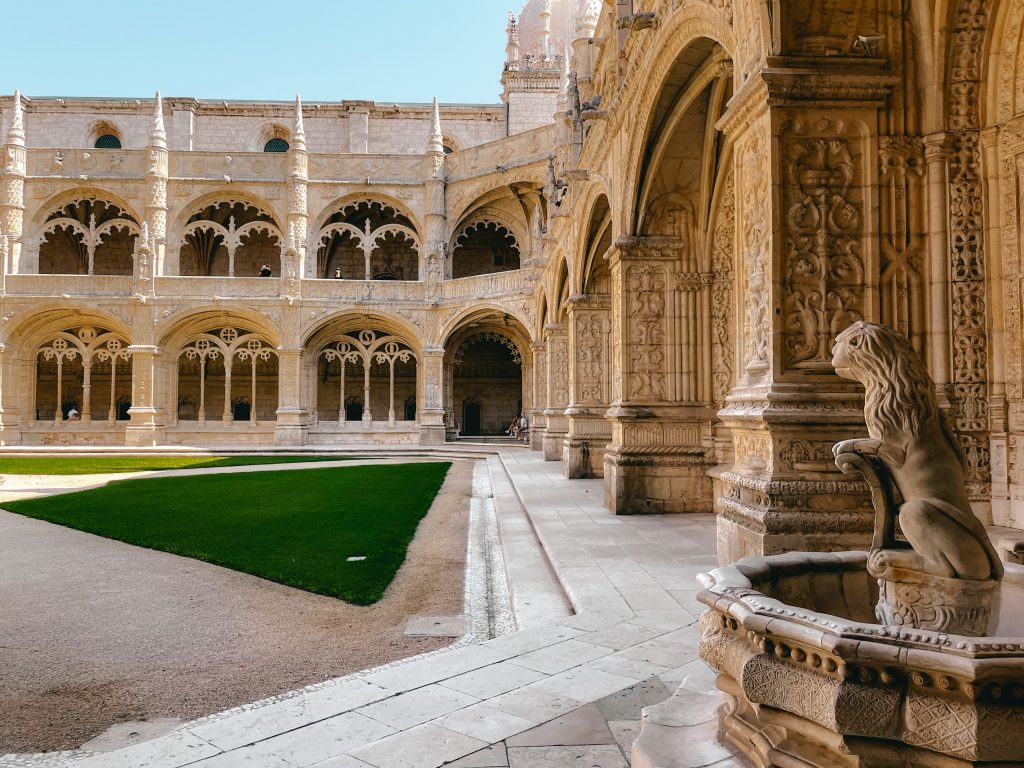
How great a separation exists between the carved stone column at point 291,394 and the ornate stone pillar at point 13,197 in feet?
35.2

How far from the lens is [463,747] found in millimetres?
2686

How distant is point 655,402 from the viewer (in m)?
9.02

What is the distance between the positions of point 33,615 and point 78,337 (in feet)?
86.3

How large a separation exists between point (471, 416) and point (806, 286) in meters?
28.4

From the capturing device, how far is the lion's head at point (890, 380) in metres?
2.21

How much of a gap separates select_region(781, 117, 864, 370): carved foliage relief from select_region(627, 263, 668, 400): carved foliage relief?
4553mm

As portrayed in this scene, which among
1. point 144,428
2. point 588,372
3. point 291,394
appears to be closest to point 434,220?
point 291,394

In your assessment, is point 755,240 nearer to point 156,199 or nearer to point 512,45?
point 156,199

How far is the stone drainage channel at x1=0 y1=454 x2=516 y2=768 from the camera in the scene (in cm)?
301

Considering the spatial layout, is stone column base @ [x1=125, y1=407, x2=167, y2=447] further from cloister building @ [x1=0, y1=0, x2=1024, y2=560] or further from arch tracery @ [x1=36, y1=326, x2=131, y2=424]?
arch tracery @ [x1=36, y1=326, x2=131, y2=424]

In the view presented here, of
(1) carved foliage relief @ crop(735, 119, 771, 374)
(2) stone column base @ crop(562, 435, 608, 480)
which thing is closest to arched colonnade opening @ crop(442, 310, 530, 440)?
(2) stone column base @ crop(562, 435, 608, 480)

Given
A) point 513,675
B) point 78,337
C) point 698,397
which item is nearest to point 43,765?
point 513,675

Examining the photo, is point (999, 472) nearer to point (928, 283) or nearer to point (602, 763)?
point (928, 283)

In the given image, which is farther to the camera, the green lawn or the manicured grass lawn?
→ the manicured grass lawn
